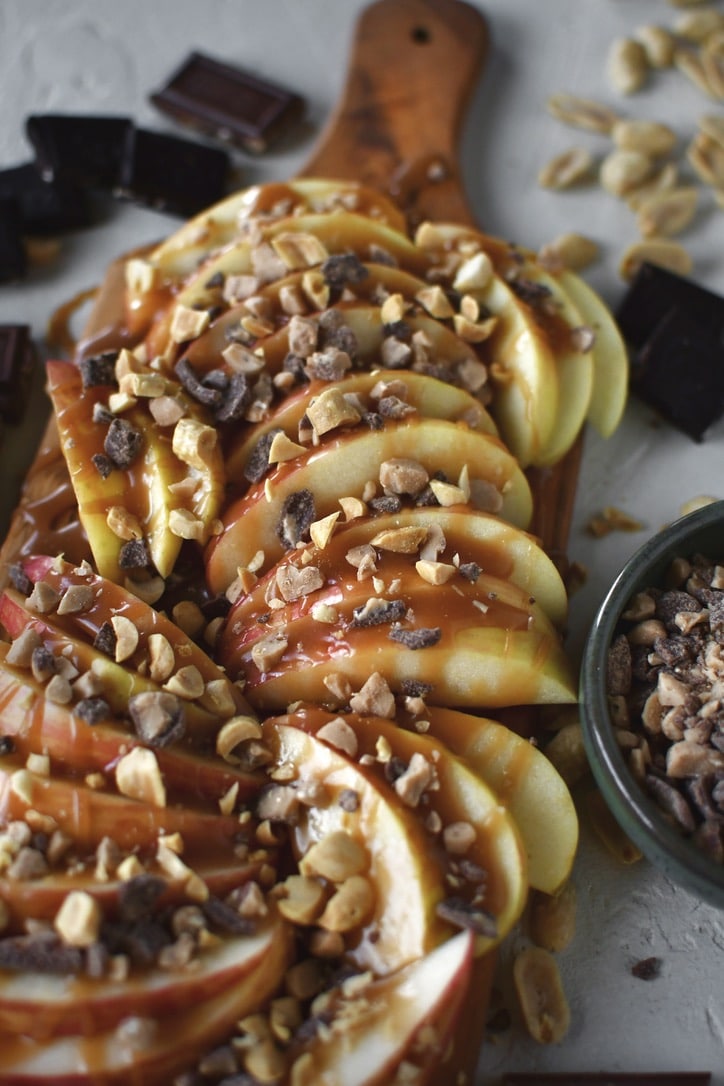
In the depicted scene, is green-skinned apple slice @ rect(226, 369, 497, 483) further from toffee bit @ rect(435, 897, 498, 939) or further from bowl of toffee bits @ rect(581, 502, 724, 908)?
toffee bit @ rect(435, 897, 498, 939)

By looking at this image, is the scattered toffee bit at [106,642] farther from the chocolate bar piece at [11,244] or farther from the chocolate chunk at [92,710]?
the chocolate bar piece at [11,244]

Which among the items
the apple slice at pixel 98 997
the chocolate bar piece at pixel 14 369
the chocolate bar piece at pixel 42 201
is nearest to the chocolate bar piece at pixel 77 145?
the chocolate bar piece at pixel 42 201

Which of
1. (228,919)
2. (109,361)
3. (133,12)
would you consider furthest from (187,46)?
(228,919)

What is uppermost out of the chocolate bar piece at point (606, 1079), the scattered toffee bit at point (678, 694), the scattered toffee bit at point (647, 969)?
the scattered toffee bit at point (678, 694)

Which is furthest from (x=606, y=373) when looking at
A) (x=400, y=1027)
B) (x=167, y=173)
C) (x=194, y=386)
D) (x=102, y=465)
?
(x=400, y=1027)

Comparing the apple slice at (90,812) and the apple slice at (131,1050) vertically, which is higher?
the apple slice at (90,812)

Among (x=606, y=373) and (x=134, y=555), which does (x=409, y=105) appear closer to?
(x=606, y=373)
